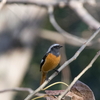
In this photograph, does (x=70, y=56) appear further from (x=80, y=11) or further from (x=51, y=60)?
(x=51, y=60)

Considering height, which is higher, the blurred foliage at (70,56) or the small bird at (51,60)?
the small bird at (51,60)

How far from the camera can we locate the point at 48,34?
5598mm

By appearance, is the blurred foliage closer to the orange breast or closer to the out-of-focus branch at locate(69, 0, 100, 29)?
the out-of-focus branch at locate(69, 0, 100, 29)

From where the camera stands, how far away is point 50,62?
2227mm

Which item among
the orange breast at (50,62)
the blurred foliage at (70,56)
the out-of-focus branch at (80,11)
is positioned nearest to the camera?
the orange breast at (50,62)

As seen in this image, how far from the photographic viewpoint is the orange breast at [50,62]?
218 centimetres

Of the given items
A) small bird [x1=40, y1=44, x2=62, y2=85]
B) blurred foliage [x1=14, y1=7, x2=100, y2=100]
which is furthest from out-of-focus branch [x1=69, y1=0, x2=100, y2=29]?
blurred foliage [x1=14, y1=7, x2=100, y2=100]

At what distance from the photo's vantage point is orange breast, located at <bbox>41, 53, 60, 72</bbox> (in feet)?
7.16

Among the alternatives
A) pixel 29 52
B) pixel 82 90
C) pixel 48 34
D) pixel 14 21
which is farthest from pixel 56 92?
pixel 48 34

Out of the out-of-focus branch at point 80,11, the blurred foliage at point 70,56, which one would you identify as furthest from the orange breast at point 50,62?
the blurred foliage at point 70,56

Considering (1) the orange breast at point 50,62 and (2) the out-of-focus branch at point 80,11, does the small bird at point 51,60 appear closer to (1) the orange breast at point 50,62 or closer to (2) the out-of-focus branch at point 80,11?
(1) the orange breast at point 50,62

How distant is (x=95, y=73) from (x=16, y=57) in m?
3.50

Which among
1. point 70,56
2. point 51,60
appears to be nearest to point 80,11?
point 51,60

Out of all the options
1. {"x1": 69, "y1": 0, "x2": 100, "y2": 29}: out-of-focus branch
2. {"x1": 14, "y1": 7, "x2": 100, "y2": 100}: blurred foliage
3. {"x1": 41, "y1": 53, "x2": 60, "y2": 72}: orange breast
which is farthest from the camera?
{"x1": 14, "y1": 7, "x2": 100, "y2": 100}: blurred foliage
